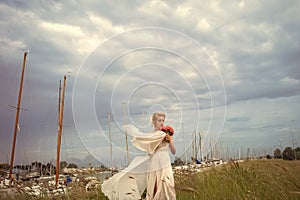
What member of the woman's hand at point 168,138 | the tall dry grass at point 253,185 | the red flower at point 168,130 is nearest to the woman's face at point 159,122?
the red flower at point 168,130

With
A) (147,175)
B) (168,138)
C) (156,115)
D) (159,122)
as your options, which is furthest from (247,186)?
(147,175)

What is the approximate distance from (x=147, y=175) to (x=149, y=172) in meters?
0.15

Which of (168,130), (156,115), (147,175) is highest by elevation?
(156,115)

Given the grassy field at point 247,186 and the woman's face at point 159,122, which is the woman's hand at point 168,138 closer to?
the woman's face at point 159,122

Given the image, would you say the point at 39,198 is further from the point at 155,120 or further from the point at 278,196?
the point at 278,196

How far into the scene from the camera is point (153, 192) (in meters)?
7.26

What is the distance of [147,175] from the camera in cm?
754

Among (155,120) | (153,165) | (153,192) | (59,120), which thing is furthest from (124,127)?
(59,120)

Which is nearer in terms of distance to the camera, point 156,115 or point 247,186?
point 247,186

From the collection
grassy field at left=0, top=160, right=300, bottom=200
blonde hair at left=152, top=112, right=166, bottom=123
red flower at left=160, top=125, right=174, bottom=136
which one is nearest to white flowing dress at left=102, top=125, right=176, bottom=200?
red flower at left=160, top=125, right=174, bottom=136

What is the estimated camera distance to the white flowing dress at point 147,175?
6922 millimetres

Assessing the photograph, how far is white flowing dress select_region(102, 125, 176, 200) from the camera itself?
6922 mm

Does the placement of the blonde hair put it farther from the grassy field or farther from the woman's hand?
the grassy field

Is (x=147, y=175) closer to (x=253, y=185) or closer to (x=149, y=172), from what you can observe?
(x=149, y=172)
